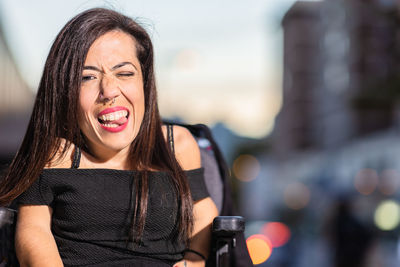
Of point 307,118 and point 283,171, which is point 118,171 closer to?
point 307,118

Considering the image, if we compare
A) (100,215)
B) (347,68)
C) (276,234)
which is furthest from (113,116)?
(347,68)

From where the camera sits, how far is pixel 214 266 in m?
2.98

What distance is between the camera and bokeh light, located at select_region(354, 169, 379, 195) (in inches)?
1498

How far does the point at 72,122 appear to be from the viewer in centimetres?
276

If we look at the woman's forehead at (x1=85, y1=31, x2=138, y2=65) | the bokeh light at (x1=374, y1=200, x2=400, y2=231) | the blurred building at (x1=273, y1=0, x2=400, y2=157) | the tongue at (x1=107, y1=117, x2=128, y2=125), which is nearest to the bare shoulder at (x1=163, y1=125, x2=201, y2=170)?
the tongue at (x1=107, y1=117, x2=128, y2=125)

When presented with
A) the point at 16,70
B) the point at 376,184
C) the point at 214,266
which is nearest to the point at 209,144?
the point at 214,266

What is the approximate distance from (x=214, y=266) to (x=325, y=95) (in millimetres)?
65519

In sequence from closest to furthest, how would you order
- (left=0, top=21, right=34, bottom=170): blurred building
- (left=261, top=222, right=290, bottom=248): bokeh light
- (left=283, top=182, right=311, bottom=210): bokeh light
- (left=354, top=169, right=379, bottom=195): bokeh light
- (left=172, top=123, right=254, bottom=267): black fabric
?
(left=172, top=123, right=254, bottom=267): black fabric < (left=261, top=222, right=290, bottom=248): bokeh light < (left=0, top=21, right=34, bottom=170): blurred building < (left=354, top=169, right=379, bottom=195): bokeh light < (left=283, top=182, right=311, bottom=210): bokeh light

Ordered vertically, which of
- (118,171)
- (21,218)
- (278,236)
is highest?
(118,171)

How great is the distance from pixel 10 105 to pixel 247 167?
76.9 meters

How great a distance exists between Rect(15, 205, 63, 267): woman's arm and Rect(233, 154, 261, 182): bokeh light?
9012cm

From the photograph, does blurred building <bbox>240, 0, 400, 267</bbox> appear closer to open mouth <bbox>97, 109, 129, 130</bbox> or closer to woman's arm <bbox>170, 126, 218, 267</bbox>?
woman's arm <bbox>170, 126, 218, 267</bbox>

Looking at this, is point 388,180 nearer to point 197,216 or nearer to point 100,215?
point 197,216

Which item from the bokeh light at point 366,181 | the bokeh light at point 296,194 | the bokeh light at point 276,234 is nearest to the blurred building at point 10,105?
the bokeh light at point 276,234
